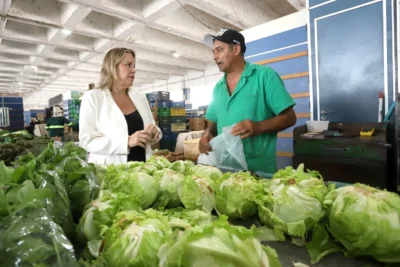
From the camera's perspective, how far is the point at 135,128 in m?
2.22

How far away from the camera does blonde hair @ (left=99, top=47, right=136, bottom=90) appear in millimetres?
2111

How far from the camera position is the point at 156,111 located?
734 centimetres

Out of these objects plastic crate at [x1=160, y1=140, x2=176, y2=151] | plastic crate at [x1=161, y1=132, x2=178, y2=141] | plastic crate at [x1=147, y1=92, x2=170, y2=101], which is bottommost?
plastic crate at [x1=160, y1=140, x2=176, y2=151]

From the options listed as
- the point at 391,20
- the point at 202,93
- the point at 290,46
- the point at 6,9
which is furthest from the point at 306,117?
the point at 202,93

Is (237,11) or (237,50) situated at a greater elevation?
(237,11)

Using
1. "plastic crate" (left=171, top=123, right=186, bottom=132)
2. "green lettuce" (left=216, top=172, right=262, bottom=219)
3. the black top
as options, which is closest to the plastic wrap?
"green lettuce" (left=216, top=172, right=262, bottom=219)

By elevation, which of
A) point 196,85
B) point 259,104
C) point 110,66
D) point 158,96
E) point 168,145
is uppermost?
point 196,85

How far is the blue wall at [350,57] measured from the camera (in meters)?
3.55

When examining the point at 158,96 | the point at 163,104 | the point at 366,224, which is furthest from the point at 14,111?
the point at 366,224

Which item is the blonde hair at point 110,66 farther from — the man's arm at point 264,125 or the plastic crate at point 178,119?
the plastic crate at point 178,119

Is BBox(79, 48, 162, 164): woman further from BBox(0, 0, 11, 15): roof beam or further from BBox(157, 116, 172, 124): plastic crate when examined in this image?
BBox(157, 116, 172, 124): plastic crate

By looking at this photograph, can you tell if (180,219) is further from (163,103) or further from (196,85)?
(196,85)

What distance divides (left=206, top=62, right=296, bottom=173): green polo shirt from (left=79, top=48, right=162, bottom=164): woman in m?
0.72

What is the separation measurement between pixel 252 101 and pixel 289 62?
349cm
